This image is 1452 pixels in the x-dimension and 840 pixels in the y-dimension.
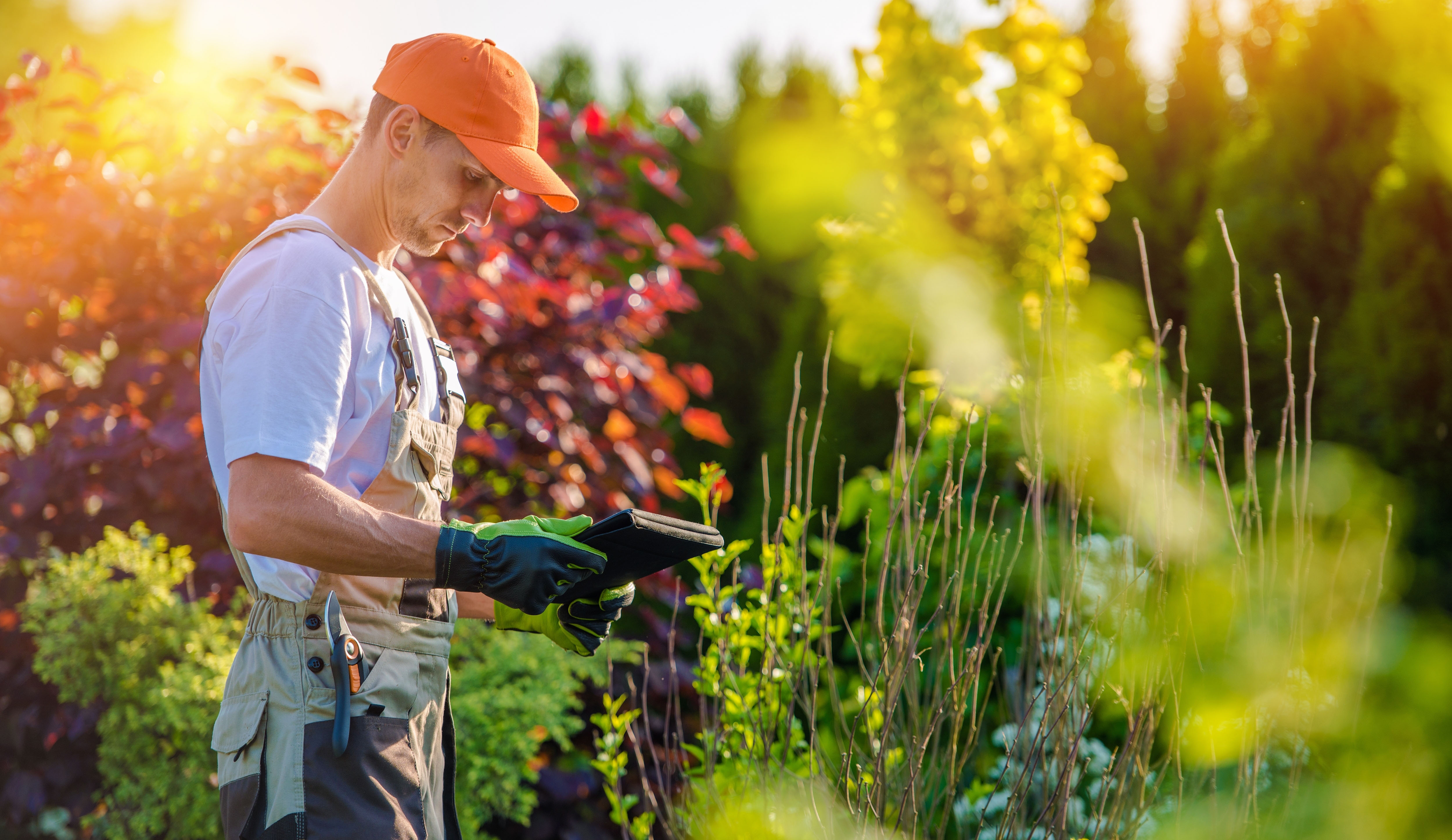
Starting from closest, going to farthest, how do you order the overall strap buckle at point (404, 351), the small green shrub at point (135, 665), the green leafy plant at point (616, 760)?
the overall strap buckle at point (404, 351) < the green leafy plant at point (616, 760) < the small green shrub at point (135, 665)

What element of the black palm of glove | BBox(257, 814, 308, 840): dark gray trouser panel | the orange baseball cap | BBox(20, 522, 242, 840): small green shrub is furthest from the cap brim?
BBox(20, 522, 242, 840): small green shrub

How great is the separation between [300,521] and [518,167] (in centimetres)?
62

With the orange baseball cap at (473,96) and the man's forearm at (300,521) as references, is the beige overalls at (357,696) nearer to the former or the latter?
the man's forearm at (300,521)

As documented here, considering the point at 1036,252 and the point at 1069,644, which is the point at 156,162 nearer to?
the point at 1069,644

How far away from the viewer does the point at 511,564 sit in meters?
1.28

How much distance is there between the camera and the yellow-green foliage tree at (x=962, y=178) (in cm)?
396

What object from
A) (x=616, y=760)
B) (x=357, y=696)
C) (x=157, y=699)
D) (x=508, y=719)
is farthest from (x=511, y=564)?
(x=157, y=699)

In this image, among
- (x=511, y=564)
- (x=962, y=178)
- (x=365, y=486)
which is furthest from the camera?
(x=962, y=178)

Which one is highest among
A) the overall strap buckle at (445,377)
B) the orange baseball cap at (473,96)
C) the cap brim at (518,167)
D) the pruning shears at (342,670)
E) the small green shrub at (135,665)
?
the orange baseball cap at (473,96)

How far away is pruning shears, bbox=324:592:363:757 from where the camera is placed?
1.28 m

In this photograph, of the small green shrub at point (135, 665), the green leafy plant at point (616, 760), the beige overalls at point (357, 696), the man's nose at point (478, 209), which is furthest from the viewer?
the small green shrub at point (135, 665)

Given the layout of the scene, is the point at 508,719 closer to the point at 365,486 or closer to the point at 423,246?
the point at 365,486

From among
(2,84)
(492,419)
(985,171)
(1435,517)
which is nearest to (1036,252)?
(985,171)

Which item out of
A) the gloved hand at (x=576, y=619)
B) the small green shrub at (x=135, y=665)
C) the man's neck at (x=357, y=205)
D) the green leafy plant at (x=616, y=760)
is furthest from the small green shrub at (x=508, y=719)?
the man's neck at (x=357, y=205)
